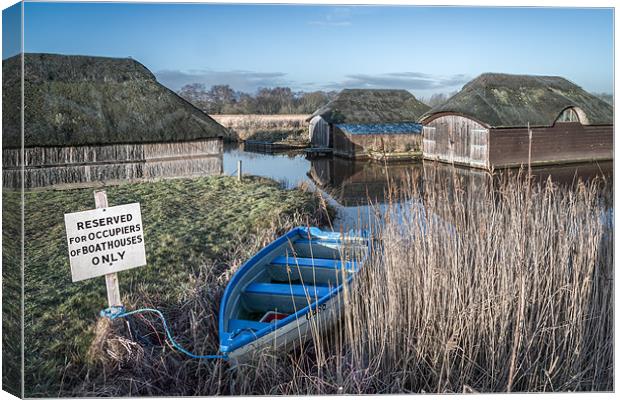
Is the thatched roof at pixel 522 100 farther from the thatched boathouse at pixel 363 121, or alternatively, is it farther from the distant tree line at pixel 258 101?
the distant tree line at pixel 258 101

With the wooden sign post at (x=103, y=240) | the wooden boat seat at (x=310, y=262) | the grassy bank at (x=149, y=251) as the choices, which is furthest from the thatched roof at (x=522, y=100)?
the wooden sign post at (x=103, y=240)

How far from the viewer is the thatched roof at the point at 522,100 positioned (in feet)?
32.1

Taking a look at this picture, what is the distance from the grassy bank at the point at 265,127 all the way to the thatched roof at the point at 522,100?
348 centimetres

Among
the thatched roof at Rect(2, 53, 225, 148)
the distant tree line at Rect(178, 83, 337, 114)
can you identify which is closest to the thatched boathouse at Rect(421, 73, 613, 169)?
the distant tree line at Rect(178, 83, 337, 114)

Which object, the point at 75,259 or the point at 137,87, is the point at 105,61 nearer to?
the point at 137,87

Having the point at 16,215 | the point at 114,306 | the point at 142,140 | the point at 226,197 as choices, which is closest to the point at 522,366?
the point at 114,306

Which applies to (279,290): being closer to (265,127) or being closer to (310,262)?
(310,262)

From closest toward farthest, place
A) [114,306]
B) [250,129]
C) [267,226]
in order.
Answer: [114,306] < [267,226] < [250,129]

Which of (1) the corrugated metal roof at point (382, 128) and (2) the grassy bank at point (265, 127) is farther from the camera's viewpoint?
(1) the corrugated metal roof at point (382, 128)

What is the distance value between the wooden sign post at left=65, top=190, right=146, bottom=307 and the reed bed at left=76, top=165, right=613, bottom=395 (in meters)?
0.52

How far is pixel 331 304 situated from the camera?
3443 millimetres

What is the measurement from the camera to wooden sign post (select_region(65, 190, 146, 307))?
110 inches

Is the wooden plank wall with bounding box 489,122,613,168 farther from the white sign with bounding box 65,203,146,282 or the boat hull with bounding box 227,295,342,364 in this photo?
the white sign with bounding box 65,203,146,282

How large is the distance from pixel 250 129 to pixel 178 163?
1.47m
